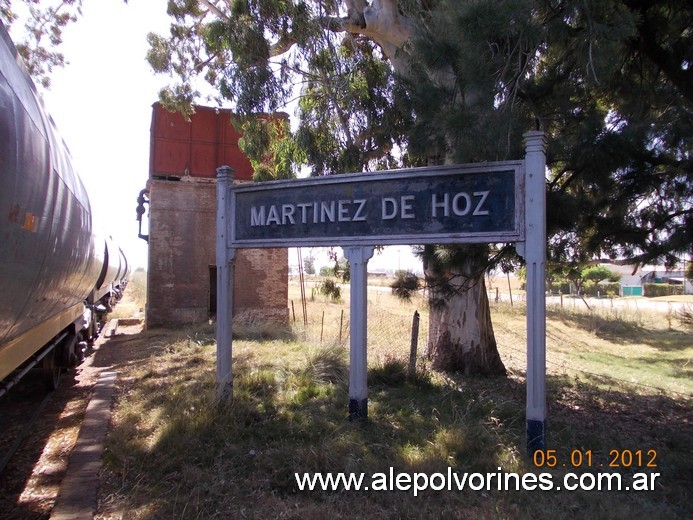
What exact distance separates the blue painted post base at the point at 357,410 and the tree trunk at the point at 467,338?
157 inches

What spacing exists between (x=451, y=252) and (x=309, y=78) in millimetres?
7082

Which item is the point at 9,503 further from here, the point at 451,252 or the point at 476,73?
the point at 476,73

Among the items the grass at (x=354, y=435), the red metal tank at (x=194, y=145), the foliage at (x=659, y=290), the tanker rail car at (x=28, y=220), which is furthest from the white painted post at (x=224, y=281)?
the foliage at (x=659, y=290)

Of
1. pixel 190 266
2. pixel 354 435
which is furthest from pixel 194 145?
pixel 354 435

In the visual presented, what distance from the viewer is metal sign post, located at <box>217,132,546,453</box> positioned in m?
4.64

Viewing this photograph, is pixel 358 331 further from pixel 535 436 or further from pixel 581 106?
pixel 581 106

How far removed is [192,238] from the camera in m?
16.5

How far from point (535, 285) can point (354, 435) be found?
2301 millimetres

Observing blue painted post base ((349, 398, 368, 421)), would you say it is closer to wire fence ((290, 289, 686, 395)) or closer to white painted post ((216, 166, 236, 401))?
white painted post ((216, 166, 236, 401))

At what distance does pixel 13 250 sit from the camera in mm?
3109

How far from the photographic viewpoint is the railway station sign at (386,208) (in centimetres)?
485

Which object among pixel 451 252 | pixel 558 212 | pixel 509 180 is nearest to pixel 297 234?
pixel 451 252

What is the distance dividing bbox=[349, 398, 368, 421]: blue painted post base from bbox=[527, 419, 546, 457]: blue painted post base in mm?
1760

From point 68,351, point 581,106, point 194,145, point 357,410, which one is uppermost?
point 194,145
